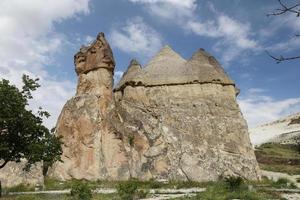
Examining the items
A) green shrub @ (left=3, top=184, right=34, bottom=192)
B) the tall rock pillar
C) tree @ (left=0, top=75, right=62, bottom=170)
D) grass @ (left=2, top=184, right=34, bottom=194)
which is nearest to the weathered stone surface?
green shrub @ (left=3, top=184, right=34, bottom=192)

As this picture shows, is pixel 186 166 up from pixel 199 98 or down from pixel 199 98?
down

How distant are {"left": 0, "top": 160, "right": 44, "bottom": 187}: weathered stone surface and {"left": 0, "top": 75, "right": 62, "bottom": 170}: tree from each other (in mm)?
13002

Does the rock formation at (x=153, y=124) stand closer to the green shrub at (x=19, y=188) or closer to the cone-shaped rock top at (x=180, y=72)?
the cone-shaped rock top at (x=180, y=72)

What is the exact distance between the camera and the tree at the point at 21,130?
28641 millimetres

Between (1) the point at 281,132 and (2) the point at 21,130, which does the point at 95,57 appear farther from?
(1) the point at 281,132

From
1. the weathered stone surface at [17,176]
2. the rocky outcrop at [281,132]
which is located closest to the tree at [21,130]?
the weathered stone surface at [17,176]

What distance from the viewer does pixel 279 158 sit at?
8000 cm

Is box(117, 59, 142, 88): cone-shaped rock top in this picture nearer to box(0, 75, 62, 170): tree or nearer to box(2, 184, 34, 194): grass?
box(2, 184, 34, 194): grass

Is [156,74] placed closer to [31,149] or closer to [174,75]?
[174,75]

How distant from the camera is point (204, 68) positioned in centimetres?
5894

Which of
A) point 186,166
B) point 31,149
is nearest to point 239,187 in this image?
point 31,149

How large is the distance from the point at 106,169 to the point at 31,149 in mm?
22180

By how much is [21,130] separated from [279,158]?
5939cm

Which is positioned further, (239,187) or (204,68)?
(204,68)
